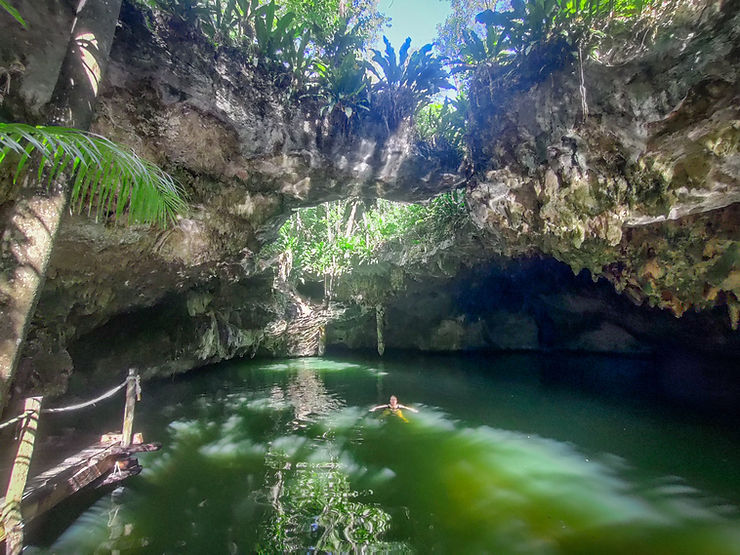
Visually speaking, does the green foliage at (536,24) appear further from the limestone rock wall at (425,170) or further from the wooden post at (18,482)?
the wooden post at (18,482)

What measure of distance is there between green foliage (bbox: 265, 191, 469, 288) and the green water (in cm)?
438

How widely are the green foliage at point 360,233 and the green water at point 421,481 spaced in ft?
14.4

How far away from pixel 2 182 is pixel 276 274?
752 centimetres

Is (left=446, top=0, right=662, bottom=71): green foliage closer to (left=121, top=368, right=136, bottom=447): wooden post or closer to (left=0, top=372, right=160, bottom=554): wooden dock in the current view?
(left=0, top=372, right=160, bottom=554): wooden dock

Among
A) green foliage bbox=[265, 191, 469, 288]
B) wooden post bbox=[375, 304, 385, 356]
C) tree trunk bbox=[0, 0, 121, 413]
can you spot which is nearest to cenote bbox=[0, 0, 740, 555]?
tree trunk bbox=[0, 0, 121, 413]

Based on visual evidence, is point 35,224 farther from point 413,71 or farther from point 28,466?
point 413,71

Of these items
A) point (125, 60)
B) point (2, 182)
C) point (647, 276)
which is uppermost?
point (125, 60)

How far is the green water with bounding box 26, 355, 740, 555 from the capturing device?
11.1 feet

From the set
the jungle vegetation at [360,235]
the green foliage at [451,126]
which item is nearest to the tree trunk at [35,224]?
the green foliage at [451,126]

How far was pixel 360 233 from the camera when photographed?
1279 centimetres

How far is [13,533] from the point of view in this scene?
9.70ft

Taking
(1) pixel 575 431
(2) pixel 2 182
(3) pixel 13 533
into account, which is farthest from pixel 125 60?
(1) pixel 575 431

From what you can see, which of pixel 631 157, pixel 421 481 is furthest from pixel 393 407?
pixel 631 157

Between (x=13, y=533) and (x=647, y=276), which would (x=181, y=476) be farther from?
(x=647, y=276)
